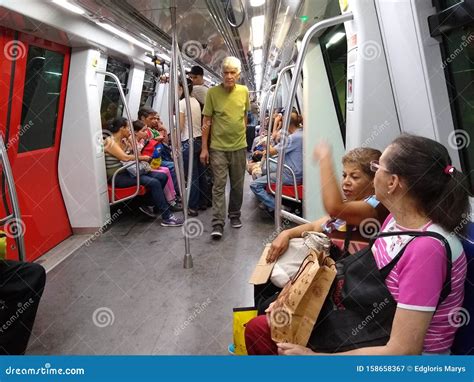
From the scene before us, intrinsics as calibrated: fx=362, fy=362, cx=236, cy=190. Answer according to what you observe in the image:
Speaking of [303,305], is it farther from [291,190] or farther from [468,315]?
[291,190]

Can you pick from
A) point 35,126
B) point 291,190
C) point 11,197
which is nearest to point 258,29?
point 291,190

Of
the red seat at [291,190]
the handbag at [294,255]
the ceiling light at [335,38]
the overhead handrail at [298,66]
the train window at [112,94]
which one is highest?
the train window at [112,94]

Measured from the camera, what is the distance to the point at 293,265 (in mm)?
1780

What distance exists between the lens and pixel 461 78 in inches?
71.2

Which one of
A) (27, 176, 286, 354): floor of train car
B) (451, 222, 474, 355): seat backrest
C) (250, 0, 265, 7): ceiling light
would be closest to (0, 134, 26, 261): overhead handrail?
(27, 176, 286, 354): floor of train car

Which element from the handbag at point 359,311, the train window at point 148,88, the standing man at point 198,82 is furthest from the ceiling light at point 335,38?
the train window at point 148,88

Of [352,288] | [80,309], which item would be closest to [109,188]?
[80,309]

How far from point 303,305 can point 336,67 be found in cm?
304

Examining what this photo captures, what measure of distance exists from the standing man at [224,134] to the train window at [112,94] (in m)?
2.29

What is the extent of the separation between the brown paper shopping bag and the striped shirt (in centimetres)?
24

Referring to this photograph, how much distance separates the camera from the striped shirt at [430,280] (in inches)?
42.8

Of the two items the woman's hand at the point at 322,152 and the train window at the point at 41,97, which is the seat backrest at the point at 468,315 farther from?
the train window at the point at 41,97

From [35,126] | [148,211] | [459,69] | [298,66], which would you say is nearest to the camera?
[459,69]
